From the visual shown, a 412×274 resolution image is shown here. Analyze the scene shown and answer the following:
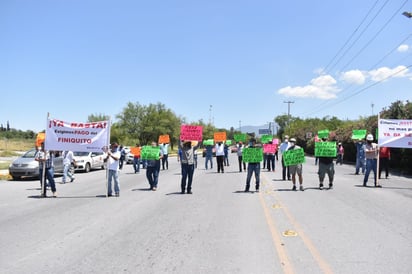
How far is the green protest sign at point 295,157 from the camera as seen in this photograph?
13375 millimetres

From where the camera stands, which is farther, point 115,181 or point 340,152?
point 340,152

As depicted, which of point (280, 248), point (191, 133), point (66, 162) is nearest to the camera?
point (280, 248)

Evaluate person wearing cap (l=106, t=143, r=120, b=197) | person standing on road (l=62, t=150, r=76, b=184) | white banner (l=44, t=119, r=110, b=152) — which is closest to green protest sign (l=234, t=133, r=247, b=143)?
person standing on road (l=62, t=150, r=76, b=184)

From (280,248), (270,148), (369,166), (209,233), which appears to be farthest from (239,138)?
(280,248)

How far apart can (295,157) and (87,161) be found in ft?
48.1

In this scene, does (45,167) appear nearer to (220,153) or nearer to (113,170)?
(113,170)

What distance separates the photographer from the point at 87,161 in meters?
24.2

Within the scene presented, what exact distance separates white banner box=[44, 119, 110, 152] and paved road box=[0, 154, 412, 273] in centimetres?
170

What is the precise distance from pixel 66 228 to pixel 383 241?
5826 mm

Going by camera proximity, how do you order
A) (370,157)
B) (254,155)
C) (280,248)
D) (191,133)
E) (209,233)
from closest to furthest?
(280,248) < (209,233) < (254,155) < (370,157) < (191,133)

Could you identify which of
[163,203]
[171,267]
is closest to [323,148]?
[163,203]

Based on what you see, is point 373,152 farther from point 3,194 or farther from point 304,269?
point 3,194

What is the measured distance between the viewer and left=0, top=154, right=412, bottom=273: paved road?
5547 millimetres

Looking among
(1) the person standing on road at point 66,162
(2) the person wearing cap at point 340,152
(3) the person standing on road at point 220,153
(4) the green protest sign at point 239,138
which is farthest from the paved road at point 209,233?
(2) the person wearing cap at point 340,152
